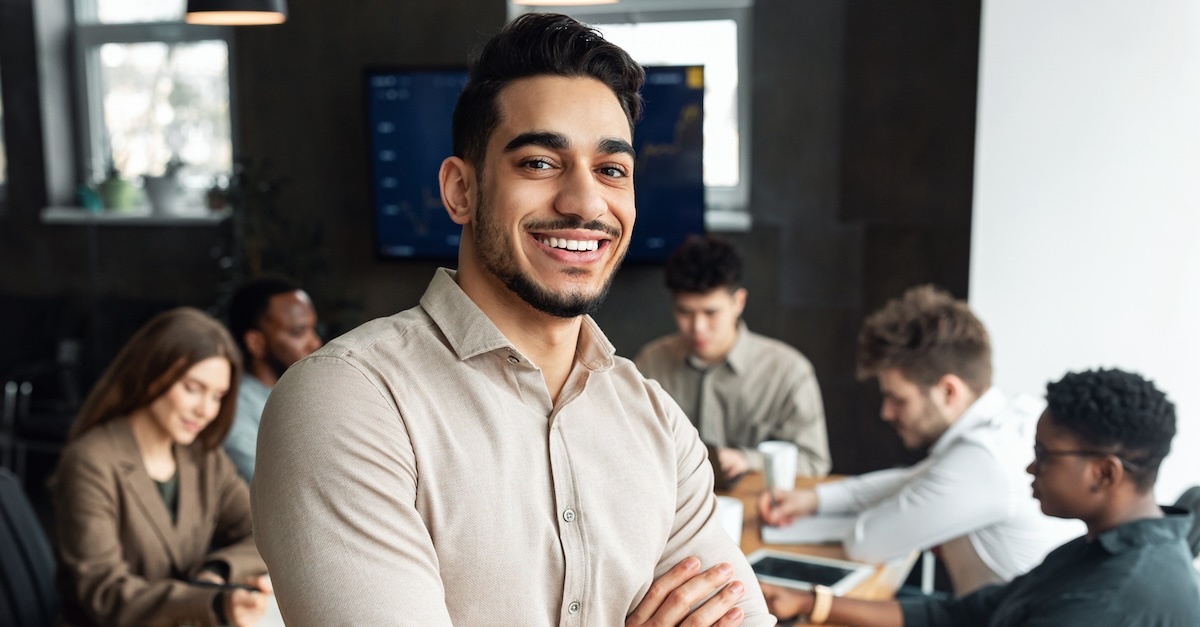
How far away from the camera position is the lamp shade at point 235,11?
3100 mm

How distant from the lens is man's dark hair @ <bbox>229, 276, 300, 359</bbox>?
347 centimetres

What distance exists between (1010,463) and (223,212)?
378 cm

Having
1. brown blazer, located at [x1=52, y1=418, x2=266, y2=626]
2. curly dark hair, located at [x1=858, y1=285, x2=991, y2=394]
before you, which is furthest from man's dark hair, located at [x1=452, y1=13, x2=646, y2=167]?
curly dark hair, located at [x1=858, y1=285, x2=991, y2=394]

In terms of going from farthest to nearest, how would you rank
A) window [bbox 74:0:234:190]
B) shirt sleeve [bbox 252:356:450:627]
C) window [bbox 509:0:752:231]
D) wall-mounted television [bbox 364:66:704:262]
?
1. window [bbox 74:0:234:190]
2. window [bbox 509:0:752:231]
3. wall-mounted television [bbox 364:66:704:262]
4. shirt sleeve [bbox 252:356:450:627]

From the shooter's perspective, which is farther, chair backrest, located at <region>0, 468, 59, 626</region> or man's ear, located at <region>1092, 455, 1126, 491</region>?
chair backrest, located at <region>0, 468, 59, 626</region>

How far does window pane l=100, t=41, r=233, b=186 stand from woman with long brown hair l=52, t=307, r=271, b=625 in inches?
117

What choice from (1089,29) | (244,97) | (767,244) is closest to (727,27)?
(767,244)

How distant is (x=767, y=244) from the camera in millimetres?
4332

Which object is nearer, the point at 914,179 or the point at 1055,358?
the point at 1055,358

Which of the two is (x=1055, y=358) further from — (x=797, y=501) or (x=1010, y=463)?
(x=797, y=501)

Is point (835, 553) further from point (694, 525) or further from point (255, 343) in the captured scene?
point (255, 343)

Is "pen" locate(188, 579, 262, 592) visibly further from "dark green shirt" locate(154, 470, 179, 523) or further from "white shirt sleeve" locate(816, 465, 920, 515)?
"white shirt sleeve" locate(816, 465, 920, 515)

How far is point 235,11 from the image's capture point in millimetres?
3104

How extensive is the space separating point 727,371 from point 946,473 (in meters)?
1.16
